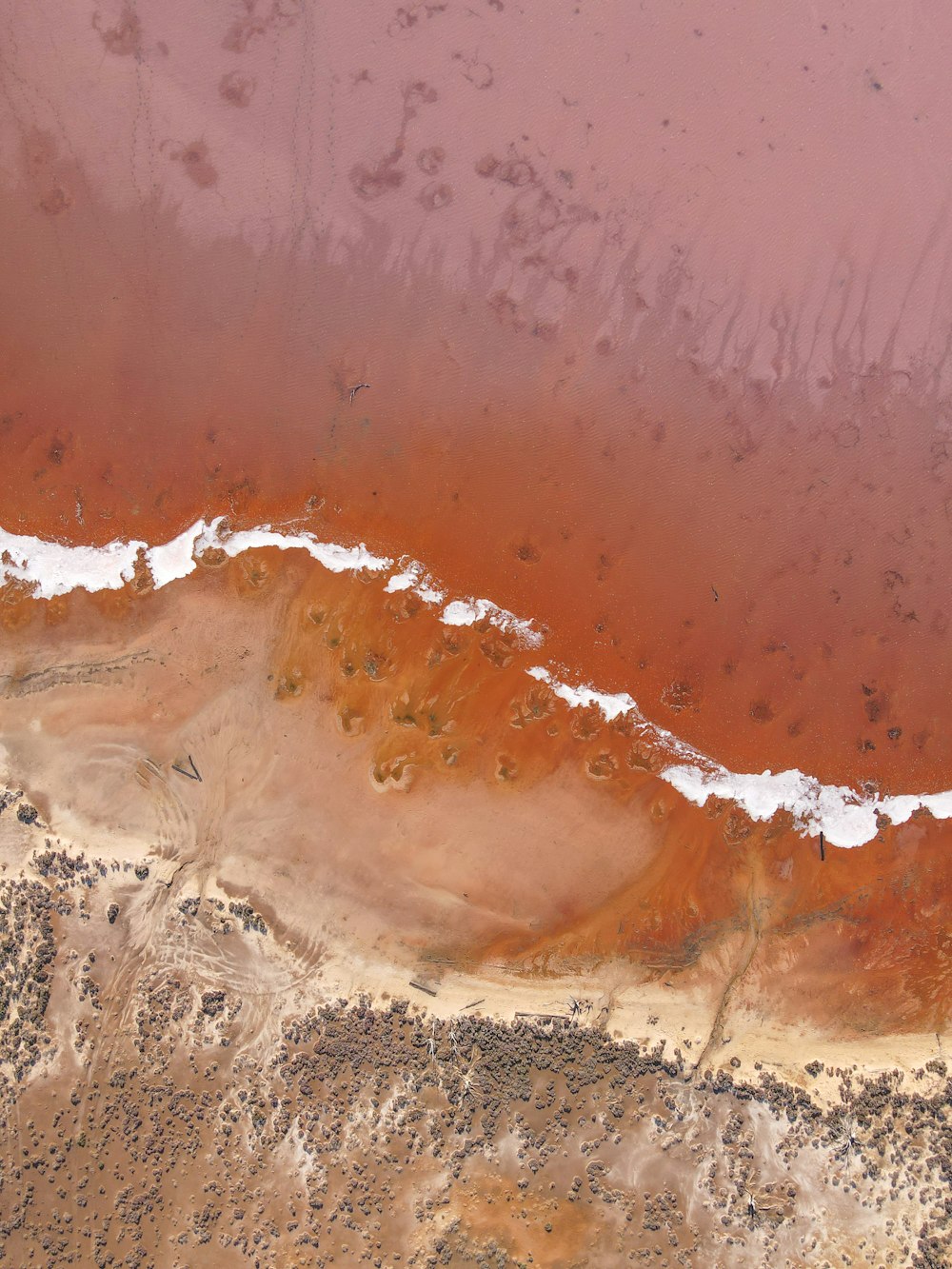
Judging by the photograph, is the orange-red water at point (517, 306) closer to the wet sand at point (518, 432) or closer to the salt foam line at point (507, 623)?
the wet sand at point (518, 432)

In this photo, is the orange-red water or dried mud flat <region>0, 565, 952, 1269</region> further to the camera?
the orange-red water

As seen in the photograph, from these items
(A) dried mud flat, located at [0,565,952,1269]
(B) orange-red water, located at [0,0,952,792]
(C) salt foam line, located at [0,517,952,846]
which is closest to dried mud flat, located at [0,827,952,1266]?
(A) dried mud flat, located at [0,565,952,1269]

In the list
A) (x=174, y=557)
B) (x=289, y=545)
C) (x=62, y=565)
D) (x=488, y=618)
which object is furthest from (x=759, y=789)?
(x=62, y=565)

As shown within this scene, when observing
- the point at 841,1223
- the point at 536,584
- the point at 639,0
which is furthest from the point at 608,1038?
the point at 639,0

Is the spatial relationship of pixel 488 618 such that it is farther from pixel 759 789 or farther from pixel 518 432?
pixel 759 789

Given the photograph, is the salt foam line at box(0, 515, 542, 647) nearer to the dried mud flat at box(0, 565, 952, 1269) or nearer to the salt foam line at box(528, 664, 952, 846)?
the dried mud flat at box(0, 565, 952, 1269)

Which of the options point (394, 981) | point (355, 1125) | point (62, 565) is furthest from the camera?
point (62, 565)
